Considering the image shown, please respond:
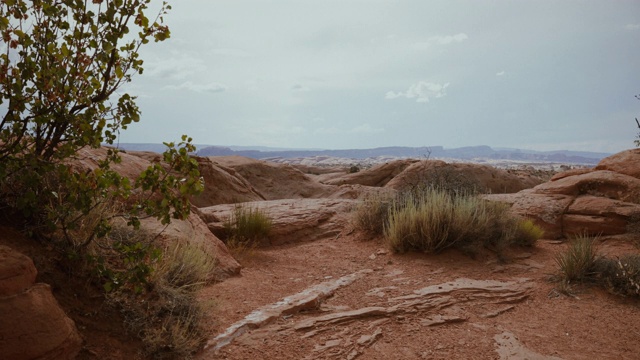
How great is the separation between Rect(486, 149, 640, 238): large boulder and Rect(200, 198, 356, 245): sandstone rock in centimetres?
419

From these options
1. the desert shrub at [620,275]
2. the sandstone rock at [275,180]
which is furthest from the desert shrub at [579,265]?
the sandstone rock at [275,180]

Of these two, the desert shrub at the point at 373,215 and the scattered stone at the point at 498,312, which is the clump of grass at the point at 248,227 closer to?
the desert shrub at the point at 373,215

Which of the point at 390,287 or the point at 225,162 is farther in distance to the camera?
the point at 225,162

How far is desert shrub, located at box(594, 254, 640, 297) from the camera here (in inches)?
205

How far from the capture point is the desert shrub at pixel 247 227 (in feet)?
25.4

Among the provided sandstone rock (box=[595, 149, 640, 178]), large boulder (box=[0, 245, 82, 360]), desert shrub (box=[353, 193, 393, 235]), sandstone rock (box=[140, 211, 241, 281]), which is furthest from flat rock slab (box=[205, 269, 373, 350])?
sandstone rock (box=[595, 149, 640, 178])

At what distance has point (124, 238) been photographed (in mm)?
4172

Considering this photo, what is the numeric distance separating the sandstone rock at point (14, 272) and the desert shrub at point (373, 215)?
236 inches

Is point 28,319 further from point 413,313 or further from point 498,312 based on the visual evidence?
point 498,312

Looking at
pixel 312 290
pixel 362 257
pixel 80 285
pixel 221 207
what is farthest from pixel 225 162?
pixel 80 285

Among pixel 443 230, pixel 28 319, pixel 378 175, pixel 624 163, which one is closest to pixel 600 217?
pixel 624 163

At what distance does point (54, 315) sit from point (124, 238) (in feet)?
5.17

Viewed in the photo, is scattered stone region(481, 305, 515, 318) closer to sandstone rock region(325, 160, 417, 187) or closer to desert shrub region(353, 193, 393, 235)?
desert shrub region(353, 193, 393, 235)

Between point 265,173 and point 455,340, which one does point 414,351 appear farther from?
point 265,173
